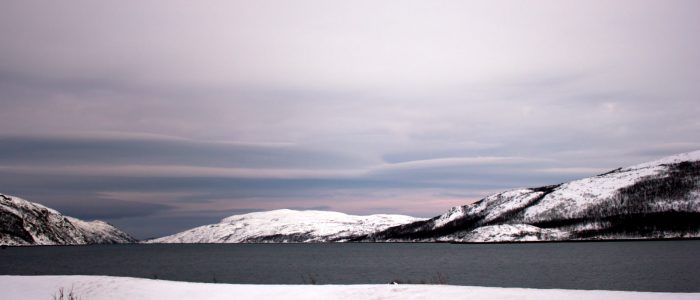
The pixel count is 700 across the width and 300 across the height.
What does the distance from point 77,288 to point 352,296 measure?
51.7 ft

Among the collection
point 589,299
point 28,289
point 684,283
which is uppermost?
point 28,289

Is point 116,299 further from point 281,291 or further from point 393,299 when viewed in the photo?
point 393,299

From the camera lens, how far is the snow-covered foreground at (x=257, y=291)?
2155cm

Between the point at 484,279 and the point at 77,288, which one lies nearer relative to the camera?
the point at 77,288

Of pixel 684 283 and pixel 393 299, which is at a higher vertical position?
pixel 393 299

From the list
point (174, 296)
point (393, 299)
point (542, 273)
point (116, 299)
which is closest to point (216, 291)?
point (174, 296)

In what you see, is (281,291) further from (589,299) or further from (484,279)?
(484,279)

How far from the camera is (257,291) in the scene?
27188 millimetres

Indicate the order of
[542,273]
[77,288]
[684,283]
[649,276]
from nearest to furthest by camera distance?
[77,288] < [684,283] < [649,276] < [542,273]

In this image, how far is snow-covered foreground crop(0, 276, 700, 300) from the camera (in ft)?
70.7

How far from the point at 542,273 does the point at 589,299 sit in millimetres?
61045

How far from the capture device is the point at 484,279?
69.5 metres

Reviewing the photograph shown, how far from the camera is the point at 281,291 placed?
26.6 meters

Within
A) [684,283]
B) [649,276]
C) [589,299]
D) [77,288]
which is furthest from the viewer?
[649,276]
